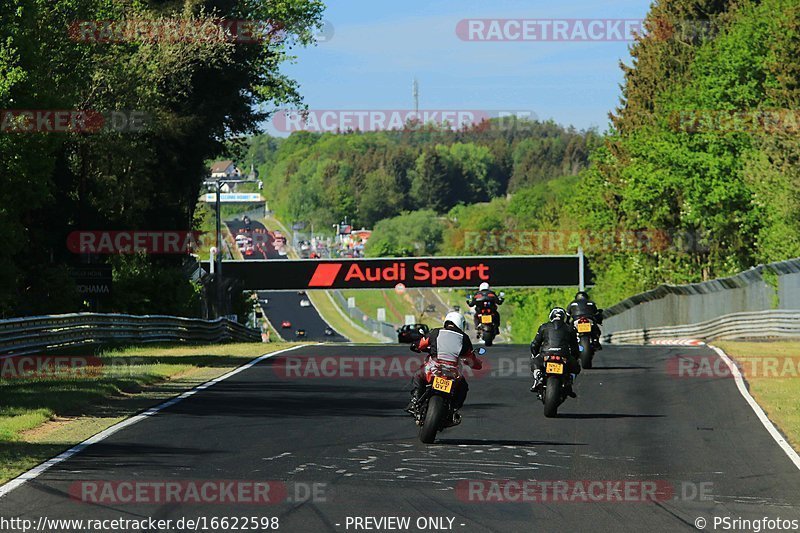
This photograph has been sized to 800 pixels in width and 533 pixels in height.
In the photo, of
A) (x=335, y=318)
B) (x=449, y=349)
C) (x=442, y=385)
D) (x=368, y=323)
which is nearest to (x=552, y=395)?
(x=449, y=349)

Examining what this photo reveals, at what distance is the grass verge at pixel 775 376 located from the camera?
59.9ft

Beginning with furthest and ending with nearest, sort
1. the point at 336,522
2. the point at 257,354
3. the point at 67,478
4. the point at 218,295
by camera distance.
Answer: the point at 218,295, the point at 257,354, the point at 67,478, the point at 336,522

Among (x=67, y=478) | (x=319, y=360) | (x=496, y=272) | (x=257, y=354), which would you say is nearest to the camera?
(x=67, y=478)

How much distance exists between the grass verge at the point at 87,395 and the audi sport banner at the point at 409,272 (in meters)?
45.9

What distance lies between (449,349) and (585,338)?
1124cm

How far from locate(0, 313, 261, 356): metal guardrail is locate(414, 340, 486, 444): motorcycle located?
1269 cm

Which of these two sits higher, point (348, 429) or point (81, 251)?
point (81, 251)

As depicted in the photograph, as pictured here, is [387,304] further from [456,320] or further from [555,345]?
[456,320]

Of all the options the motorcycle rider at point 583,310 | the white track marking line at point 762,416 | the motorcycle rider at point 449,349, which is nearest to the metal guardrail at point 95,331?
the motorcycle rider at point 583,310

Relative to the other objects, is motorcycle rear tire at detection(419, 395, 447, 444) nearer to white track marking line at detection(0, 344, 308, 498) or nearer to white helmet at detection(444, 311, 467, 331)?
white helmet at detection(444, 311, 467, 331)

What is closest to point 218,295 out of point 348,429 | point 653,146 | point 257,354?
point 257,354

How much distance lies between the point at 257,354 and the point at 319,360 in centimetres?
261

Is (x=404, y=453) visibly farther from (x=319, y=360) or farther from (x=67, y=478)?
(x=319, y=360)

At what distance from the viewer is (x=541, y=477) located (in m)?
13.1
